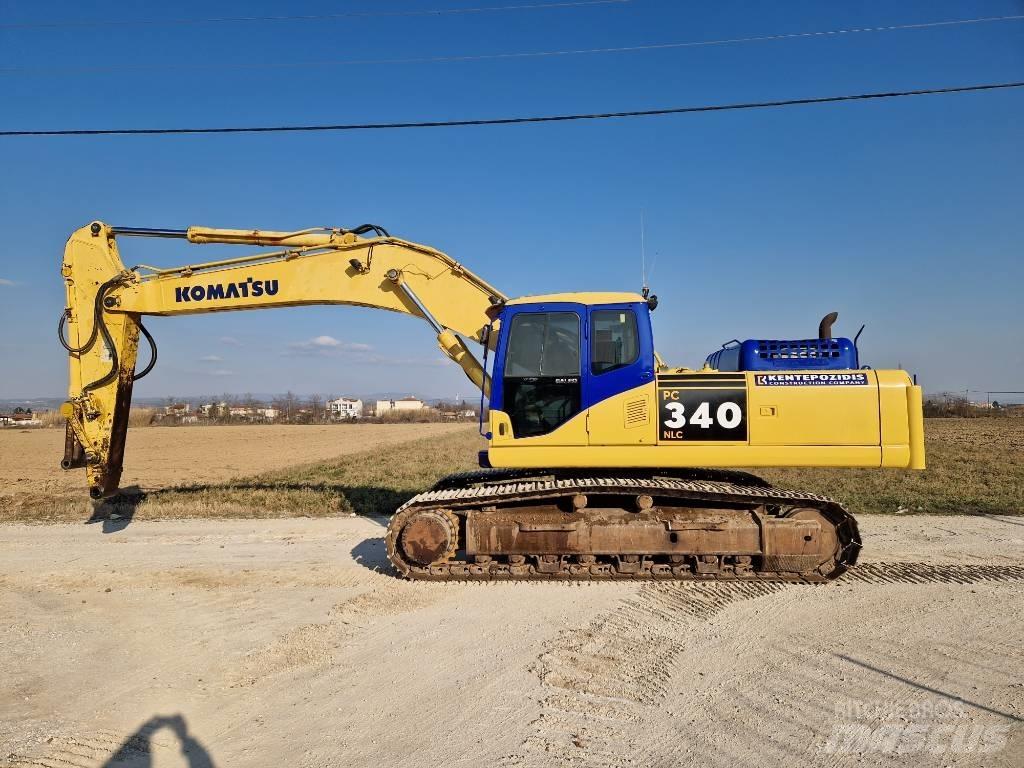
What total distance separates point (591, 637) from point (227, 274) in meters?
6.93

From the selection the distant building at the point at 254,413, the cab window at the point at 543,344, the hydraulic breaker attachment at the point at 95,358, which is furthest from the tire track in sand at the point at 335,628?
the distant building at the point at 254,413

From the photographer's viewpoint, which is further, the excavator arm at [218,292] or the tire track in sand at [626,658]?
the excavator arm at [218,292]

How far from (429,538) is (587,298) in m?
3.36

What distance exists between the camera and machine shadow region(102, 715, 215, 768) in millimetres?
4008

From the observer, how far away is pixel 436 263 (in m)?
9.03

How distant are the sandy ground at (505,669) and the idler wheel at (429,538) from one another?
36 cm

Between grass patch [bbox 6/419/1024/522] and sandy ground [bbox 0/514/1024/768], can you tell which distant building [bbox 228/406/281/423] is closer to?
grass patch [bbox 6/419/1024/522]

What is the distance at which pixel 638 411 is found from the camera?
25.2ft

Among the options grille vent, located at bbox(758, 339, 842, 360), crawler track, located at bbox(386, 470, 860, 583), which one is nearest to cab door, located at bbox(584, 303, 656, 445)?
crawler track, located at bbox(386, 470, 860, 583)

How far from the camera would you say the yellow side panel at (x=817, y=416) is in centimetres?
756

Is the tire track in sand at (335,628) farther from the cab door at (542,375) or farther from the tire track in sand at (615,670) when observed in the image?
the cab door at (542,375)

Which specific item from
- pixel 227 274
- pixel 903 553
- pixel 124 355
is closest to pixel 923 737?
pixel 903 553

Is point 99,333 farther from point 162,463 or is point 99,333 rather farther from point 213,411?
point 213,411

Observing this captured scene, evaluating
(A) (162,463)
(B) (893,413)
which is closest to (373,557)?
(B) (893,413)
